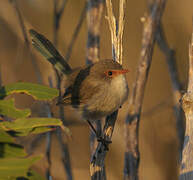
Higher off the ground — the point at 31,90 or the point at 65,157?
the point at 31,90

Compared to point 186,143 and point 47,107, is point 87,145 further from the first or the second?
point 186,143

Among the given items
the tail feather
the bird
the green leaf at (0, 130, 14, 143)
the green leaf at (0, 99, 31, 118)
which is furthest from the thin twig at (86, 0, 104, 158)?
the green leaf at (0, 130, 14, 143)

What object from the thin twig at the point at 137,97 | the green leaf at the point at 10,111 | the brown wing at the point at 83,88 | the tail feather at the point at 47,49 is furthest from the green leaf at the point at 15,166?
the tail feather at the point at 47,49

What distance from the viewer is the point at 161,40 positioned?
367cm

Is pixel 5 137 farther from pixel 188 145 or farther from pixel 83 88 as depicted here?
pixel 83 88

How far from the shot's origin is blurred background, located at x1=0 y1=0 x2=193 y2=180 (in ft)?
13.9

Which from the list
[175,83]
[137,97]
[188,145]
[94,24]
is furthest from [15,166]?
[175,83]

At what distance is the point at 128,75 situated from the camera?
506 cm

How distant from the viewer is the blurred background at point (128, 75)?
13.9 feet

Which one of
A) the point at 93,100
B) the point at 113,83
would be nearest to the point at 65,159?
the point at 93,100

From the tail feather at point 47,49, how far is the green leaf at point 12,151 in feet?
5.59

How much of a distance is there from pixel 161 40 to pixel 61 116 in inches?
55.3

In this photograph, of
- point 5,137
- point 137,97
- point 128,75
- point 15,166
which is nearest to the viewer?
point 15,166

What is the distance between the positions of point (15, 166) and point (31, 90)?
546 millimetres
